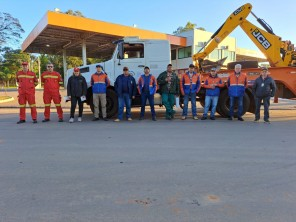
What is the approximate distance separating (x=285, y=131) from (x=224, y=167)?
3.91 metres

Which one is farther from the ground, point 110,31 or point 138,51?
point 110,31

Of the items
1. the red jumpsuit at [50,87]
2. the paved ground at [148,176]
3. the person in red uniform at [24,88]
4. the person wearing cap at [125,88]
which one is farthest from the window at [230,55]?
the paved ground at [148,176]

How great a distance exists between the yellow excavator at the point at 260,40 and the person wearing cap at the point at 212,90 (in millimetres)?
Result: 1689

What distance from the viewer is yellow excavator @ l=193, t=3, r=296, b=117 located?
9.97 m

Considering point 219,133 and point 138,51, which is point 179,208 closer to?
point 219,133

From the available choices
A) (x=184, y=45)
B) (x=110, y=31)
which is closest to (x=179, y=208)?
(x=110, y=31)

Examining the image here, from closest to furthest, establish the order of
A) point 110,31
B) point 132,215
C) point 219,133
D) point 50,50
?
point 132,215 < point 219,133 < point 110,31 < point 50,50

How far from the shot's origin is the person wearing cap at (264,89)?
29.8ft

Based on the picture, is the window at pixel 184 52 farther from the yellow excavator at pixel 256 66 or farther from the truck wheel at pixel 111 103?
the truck wheel at pixel 111 103

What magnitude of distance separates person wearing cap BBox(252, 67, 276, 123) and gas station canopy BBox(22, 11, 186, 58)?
48.5ft

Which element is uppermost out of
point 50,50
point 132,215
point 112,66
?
point 50,50

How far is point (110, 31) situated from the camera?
28625 mm

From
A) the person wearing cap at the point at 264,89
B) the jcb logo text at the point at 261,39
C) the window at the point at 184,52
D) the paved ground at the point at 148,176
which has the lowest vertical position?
the paved ground at the point at 148,176

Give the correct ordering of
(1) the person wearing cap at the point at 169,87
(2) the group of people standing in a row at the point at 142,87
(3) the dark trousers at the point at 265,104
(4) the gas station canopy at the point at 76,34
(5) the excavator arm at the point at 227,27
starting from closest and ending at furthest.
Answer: (3) the dark trousers at the point at 265,104
(2) the group of people standing in a row at the point at 142,87
(1) the person wearing cap at the point at 169,87
(5) the excavator arm at the point at 227,27
(4) the gas station canopy at the point at 76,34
